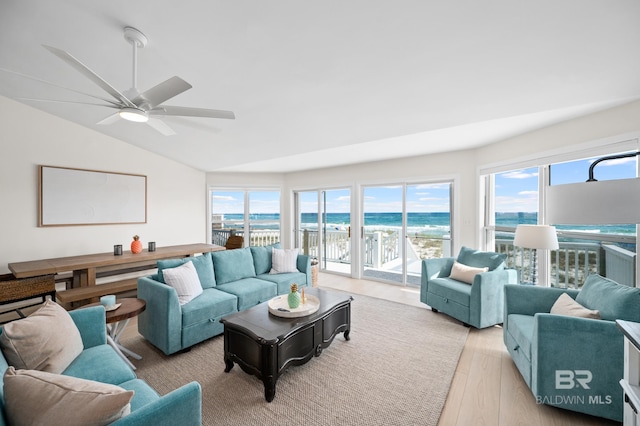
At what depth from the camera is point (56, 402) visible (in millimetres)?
953

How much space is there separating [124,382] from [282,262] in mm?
2643

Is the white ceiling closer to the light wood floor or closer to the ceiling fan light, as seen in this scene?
the ceiling fan light

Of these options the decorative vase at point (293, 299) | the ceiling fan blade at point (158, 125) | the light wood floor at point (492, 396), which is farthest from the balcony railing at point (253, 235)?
the light wood floor at point (492, 396)

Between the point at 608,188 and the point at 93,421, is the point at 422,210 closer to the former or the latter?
the point at 608,188

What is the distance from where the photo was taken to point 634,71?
1.82m

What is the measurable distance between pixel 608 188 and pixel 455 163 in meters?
3.51

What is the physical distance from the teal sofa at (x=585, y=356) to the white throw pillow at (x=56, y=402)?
2506mm

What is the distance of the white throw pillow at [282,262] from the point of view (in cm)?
405

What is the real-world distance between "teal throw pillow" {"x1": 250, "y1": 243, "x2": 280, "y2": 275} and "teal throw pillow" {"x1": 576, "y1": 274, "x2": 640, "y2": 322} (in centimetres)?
359

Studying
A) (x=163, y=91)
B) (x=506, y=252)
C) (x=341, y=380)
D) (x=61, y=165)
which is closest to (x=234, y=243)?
(x=61, y=165)

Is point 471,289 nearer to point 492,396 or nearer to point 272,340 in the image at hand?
point 492,396

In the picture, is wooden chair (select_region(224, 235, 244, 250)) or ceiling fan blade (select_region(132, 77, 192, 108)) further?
wooden chair (select_region(224, 235, 244, 250))

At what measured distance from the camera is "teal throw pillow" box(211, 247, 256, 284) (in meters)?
3.48

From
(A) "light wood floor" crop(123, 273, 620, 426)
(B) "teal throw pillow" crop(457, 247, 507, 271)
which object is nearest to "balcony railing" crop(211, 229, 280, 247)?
(B) "teal throw pillow" crop(457, 247, 507, 271)
